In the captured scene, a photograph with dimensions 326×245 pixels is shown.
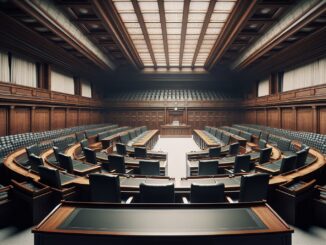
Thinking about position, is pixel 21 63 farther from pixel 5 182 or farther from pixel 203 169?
pixel 203 169

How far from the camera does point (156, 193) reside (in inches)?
96.3

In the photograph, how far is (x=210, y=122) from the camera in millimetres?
17656

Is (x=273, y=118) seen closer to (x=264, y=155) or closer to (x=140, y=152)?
(x=264, y=155)

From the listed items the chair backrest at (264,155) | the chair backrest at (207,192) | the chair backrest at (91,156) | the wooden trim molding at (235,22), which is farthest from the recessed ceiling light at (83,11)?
the chair backrest at (207,192)

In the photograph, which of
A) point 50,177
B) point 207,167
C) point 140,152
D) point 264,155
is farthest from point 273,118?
point 50,177

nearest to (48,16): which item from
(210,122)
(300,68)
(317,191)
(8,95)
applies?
(8,95)

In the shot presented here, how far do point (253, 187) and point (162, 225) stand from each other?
161 centimetres

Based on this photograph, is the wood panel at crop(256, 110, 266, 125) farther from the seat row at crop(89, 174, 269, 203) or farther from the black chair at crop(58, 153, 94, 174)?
the black chair at crop(58, 153, 94, 174)

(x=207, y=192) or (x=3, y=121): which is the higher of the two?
(x=3, y=121)

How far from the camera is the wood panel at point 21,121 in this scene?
8.56 meters

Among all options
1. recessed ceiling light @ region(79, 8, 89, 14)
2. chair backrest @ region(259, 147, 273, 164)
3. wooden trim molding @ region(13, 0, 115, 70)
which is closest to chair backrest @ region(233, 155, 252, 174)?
chair backrest @ region(259, 147, 273, 164)

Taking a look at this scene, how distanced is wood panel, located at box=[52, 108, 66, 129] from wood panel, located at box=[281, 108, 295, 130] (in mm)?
12187

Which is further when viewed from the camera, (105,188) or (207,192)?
(105,188)

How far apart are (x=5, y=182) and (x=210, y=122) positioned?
1525 cm
